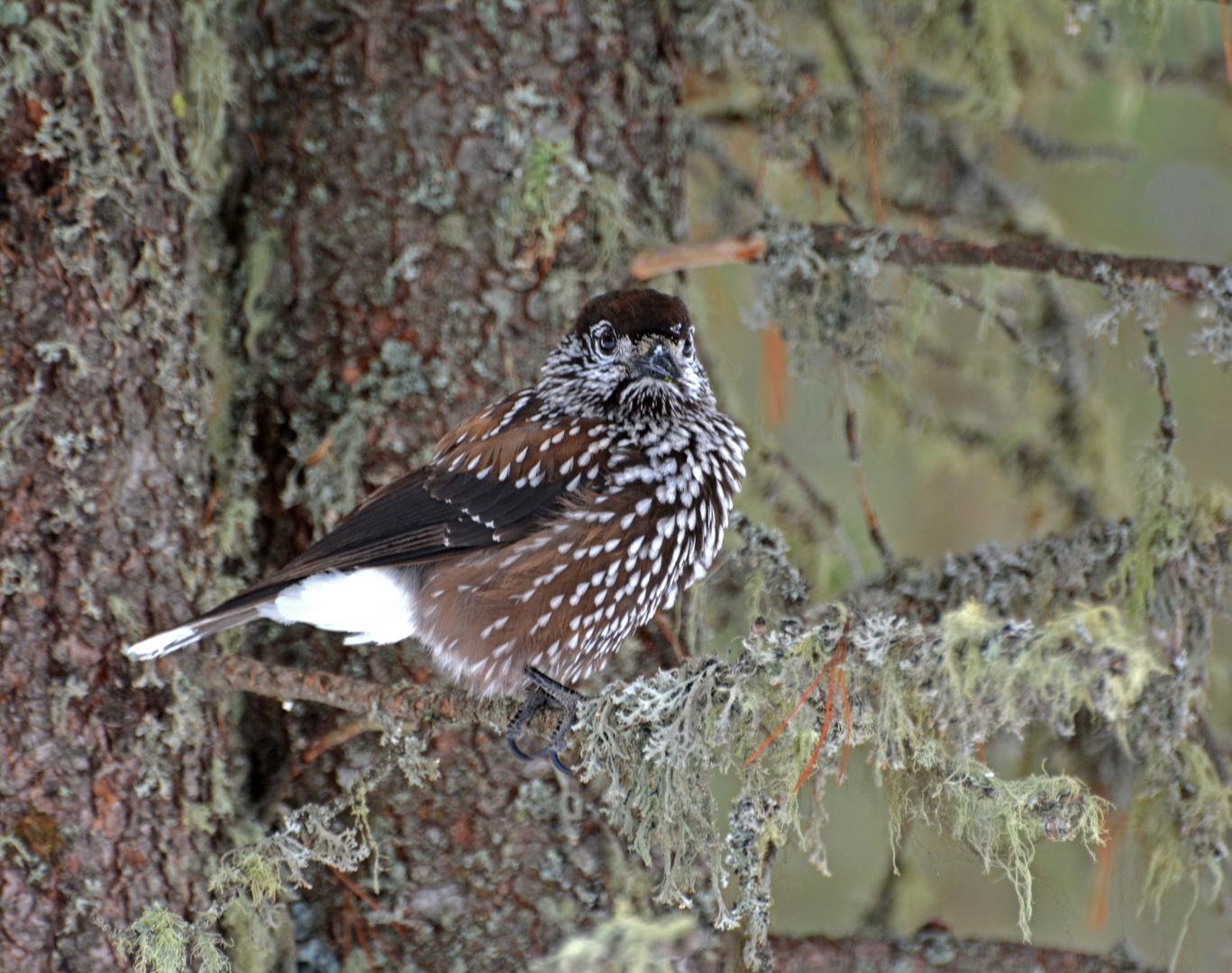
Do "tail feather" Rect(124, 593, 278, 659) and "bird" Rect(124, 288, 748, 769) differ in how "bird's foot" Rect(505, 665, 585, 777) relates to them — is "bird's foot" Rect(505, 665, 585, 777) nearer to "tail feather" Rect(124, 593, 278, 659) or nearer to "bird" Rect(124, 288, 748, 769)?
"bird" Rect(124, 288, 748, 769)

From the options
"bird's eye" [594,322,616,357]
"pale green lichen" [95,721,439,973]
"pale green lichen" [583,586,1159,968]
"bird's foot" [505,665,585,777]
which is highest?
"bird's eye" [594,322,616,357]

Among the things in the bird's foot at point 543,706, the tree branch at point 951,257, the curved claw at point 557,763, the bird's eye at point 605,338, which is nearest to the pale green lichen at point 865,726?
the bird's foot at point 543,706

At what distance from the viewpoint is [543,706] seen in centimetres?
316

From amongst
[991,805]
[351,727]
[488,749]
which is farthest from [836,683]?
[351,727]

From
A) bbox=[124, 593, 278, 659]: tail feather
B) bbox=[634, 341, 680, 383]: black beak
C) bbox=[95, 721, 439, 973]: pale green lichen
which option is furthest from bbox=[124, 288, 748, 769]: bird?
bbox=[95, 721, 439, 973]: pale green lichen

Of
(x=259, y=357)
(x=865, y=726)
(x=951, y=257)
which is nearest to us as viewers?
(x=865, y=726)

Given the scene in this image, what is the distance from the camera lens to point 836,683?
7.33 ft

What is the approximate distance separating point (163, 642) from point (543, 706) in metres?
1.10

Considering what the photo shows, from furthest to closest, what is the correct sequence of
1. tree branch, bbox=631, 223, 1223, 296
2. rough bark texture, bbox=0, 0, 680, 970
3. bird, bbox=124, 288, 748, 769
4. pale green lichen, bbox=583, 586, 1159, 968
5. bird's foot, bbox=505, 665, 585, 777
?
bird, bbox=124, 288, 748, 769
bird's foot, bbox=505, 665, 585, 777
rough bark texture, bbox=0, 0, 680, 970
tree branch, bbox=631, 223, 1223, 296
pale green lichen, bbox=583, 586, 1159, 968

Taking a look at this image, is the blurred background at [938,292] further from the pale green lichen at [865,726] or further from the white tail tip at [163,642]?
the white tail tip at [163,642]

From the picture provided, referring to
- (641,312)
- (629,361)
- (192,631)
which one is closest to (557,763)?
(192,631)

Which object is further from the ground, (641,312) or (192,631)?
(641,312)

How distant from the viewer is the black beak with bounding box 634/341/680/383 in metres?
3.15

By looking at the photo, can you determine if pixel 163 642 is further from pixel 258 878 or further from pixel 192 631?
pixel 258 878
